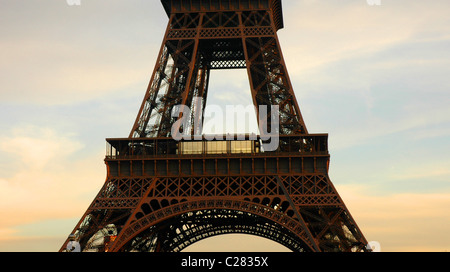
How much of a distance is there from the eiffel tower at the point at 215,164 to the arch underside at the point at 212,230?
0.51 m

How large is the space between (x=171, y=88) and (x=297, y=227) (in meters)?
16.7

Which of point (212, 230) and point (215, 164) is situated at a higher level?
point (215, 164)

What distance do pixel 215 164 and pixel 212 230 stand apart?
638 inches

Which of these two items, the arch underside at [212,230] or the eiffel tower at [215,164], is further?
the arch underside at [212,230]

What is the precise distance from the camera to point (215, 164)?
50.3 metres

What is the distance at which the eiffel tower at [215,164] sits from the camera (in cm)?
4738

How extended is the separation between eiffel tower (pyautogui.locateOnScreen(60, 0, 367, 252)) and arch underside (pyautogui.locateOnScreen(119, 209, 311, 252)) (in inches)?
20.2

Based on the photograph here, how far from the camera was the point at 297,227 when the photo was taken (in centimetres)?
4647

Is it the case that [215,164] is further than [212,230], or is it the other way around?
[212,230]

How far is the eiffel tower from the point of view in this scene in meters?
47.4

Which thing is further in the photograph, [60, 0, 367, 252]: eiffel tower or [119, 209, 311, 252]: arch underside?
[119, 209, 311, 252]: arch underside
